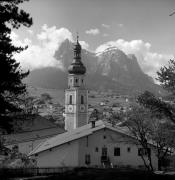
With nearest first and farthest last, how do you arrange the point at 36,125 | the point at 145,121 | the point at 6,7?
the point at 6,7, the point at 145,121, the point at 36,125

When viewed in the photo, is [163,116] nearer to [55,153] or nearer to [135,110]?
[135,110]

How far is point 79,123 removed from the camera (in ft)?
267

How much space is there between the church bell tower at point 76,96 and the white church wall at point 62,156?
130 ft

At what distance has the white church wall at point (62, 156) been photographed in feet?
132

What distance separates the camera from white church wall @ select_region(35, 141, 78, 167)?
40.3 meters

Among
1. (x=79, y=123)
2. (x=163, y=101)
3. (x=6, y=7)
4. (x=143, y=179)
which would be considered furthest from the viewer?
(x=79, y=123)

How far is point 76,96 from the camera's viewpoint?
81.9 meters

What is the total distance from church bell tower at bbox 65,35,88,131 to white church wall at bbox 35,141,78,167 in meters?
39.7

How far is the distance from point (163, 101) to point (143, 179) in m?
8.26

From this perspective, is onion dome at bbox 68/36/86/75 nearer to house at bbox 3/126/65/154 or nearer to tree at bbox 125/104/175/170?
house at bbox 3/126/65/154

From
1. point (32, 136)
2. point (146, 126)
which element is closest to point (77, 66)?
point (32, 136)

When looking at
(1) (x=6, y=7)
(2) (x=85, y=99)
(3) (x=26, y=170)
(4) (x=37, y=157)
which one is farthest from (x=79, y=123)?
(1) (x=6, y=7)

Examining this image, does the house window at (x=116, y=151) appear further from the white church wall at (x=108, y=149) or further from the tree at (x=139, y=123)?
the tree at (x=139, y=123)

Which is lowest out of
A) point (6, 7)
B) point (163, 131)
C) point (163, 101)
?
point (163, 131)
